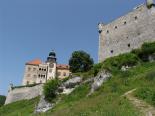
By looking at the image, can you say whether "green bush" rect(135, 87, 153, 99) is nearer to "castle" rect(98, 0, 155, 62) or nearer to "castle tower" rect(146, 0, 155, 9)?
"castle" rect(98, 0, 155, 62)

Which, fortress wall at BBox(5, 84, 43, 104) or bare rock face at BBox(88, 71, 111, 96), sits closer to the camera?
bare rock face at BBox(88, 71, 111, 96)

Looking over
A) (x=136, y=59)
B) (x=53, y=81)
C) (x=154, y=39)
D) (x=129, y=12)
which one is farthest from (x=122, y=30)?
(x=53, y=81)

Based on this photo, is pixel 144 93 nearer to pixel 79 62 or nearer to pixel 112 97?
pixel 112 97

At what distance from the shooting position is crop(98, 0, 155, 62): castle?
158 feet

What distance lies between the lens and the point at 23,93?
73.1 m

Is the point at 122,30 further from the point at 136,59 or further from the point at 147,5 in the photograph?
the point at 136,59

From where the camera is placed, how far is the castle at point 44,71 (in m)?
94.3

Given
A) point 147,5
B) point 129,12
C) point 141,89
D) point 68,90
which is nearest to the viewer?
point 141,89

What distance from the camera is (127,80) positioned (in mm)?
32781

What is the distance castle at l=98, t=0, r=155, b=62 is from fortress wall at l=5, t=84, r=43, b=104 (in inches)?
823

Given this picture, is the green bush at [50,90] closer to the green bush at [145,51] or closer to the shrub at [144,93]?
the green bush at [145,51]

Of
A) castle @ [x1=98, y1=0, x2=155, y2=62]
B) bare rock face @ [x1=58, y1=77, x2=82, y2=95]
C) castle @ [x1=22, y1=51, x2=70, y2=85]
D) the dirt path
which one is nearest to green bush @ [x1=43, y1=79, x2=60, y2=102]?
bare rock face @ [x1=58, y1=77, x2=82, y2=95]

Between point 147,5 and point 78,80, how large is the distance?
54.0ft

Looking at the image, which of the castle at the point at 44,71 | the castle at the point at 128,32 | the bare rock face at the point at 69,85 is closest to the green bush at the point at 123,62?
the bare rock face at the point at 69,85
